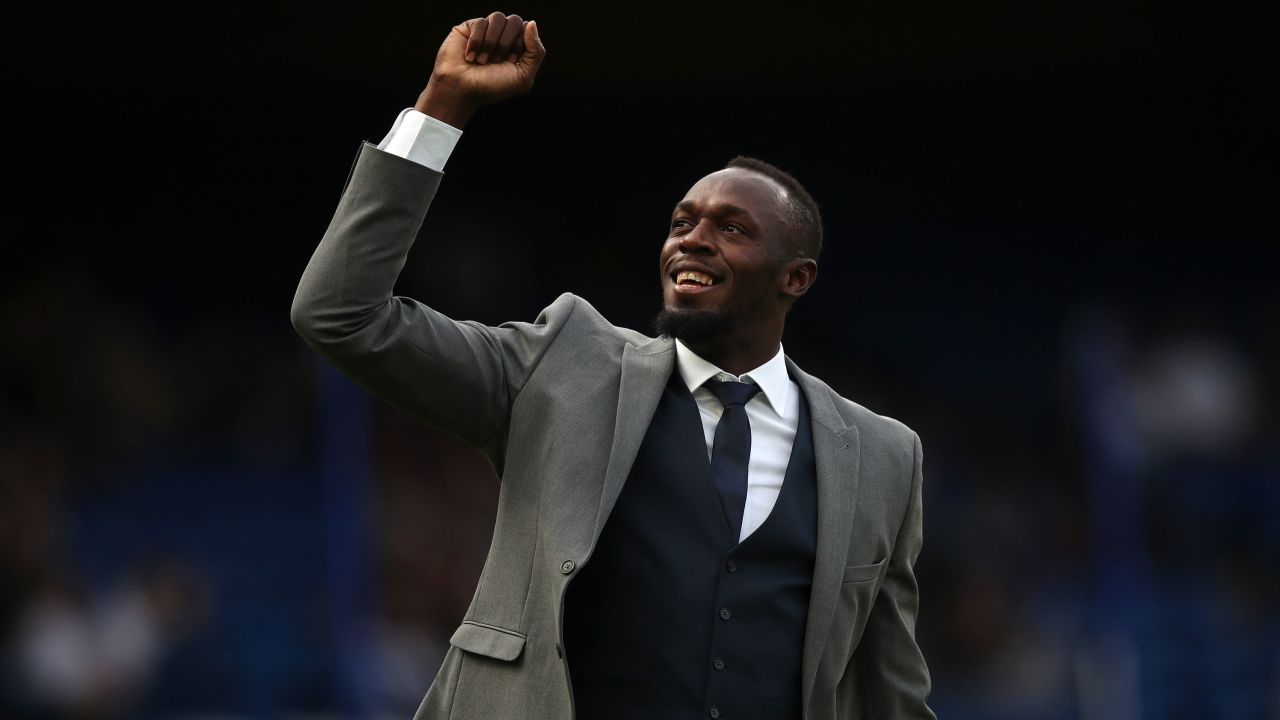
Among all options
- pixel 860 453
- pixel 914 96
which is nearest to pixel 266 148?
pixel 914 96

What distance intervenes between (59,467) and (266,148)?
282 cm

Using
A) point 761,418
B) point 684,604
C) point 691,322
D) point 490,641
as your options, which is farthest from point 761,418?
point 490,641

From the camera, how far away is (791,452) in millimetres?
3574

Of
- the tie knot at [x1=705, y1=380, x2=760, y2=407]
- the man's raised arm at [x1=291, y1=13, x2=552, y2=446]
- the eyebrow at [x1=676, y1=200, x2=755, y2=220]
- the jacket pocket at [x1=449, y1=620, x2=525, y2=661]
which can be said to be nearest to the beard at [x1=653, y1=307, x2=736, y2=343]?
the tie knot at [x1=705, y1=380, x2=760, y2=407]

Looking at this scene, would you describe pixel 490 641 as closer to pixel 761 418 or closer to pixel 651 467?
pixel 651 467

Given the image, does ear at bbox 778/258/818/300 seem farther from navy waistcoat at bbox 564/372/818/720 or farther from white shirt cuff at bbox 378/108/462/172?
white shirt cuff at bbox 378/108/462/172

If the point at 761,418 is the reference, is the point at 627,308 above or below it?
below

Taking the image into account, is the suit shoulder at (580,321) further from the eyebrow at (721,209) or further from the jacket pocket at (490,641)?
the jacket pocket at (490,641)

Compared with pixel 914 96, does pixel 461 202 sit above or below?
below

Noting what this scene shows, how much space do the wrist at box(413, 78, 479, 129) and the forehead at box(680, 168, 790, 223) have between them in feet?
1.97

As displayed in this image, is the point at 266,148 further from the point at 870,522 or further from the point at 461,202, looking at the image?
the point at 870,522

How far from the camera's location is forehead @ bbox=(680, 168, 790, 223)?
143 inches

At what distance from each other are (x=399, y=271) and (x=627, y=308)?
7.97 meters

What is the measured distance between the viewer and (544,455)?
3348mm
